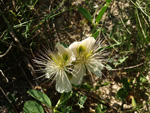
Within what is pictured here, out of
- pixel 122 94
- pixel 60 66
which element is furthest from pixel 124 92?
pixel 60 66

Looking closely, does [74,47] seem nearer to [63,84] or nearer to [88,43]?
[88,43]

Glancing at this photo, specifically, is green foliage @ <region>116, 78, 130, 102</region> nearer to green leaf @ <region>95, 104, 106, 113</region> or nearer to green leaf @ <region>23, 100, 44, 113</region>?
green leaf @ <region>95, 104, 106, 113</region>

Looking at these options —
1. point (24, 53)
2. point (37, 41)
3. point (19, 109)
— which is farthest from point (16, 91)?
point (37, 41)

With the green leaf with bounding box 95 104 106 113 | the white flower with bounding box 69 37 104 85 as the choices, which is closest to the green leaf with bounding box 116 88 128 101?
the green leaf with bounding box 95 104 106 113

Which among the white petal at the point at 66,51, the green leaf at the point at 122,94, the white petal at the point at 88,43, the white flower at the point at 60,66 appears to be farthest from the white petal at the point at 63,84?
the green leaf at the point at 122,94

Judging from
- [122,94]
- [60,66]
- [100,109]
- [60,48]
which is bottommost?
[122,94]
